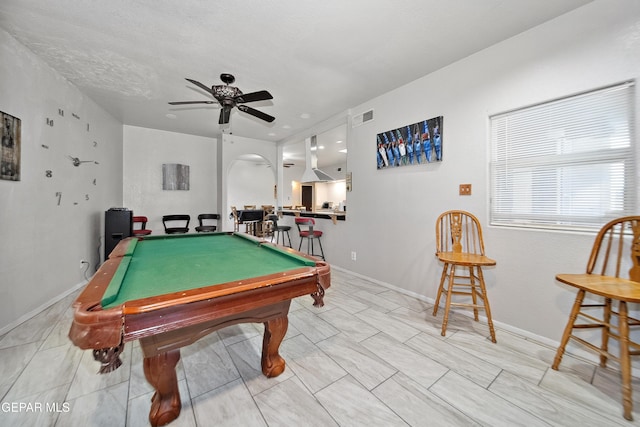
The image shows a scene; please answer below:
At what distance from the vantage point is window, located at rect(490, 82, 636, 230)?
5.54ft

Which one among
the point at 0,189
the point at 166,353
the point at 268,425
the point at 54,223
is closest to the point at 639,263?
the point at 268,425

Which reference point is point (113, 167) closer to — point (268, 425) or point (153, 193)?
point (153, 193)

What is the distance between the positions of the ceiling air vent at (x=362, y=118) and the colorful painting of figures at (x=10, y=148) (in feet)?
12.3

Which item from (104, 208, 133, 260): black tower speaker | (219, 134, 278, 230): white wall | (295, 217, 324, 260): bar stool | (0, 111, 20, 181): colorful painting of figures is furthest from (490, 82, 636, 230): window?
(104, 208, 133, 260): black tower speaker

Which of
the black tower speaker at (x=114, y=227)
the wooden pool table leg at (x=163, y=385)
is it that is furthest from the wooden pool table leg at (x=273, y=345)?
the black tower speaker at (x=114, y=227)

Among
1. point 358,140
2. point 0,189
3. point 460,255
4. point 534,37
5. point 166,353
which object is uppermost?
point 534,37

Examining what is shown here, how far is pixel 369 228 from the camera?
3.50 metres

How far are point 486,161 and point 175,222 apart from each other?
19.2 ft

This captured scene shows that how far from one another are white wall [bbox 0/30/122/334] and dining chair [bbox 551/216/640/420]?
446 centimetres

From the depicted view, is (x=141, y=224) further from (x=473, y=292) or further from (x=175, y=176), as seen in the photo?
(x=473, y=292)

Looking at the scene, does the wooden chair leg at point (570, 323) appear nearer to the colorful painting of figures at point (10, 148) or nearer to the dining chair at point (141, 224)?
the colorful painting of figures at point (10, 148)

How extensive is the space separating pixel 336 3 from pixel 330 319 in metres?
2.70

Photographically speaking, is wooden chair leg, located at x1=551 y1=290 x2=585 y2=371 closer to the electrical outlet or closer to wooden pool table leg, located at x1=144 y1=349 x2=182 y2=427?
the electrical outlet

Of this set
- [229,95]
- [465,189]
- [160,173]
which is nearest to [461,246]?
[465,189]
